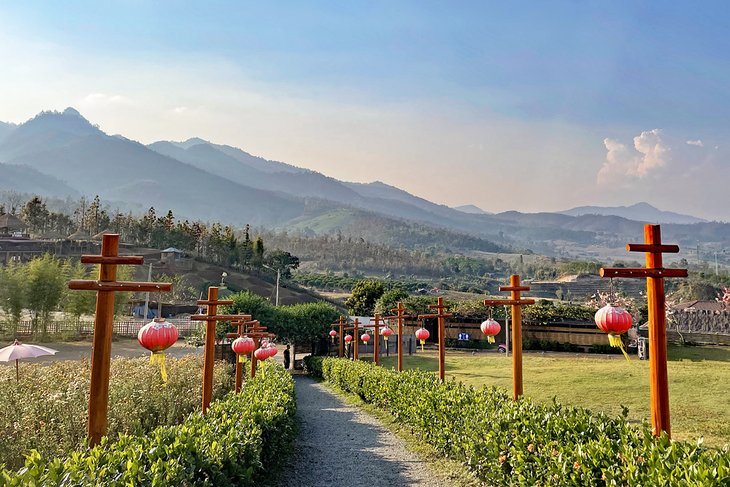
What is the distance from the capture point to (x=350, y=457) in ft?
28.2

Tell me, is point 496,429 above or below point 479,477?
above

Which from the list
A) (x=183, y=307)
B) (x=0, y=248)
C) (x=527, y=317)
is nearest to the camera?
(x=527, y=317)

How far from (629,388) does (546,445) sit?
9295 mm

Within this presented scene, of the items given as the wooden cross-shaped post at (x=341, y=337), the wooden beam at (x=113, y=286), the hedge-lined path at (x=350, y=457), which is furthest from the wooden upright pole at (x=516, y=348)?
the wooden cross-shaped post at (x=341, y=337)

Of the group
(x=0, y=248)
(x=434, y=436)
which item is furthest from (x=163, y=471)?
(x=0, y=248)

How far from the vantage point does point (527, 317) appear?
93.1ft

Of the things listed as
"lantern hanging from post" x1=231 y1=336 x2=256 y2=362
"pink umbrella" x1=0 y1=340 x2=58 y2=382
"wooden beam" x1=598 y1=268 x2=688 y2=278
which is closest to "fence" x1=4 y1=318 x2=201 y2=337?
"pink umbrella" x1=0 y1=340 x2=58 y2=382

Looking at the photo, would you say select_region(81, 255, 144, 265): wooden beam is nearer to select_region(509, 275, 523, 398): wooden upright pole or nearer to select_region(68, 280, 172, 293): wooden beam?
select_region(68, 280, 172, 293): wooden beam

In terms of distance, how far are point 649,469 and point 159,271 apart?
231 feet

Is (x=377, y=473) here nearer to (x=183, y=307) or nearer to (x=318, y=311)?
(x=318, y=311)

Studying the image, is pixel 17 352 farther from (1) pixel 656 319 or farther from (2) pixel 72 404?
(1) pixel 656 319

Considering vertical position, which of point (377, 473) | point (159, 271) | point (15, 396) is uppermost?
point (159, 271)

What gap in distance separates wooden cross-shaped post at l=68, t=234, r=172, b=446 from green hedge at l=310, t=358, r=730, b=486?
169 inches

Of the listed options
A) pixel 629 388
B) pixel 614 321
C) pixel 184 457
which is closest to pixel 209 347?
pixel 184 457
